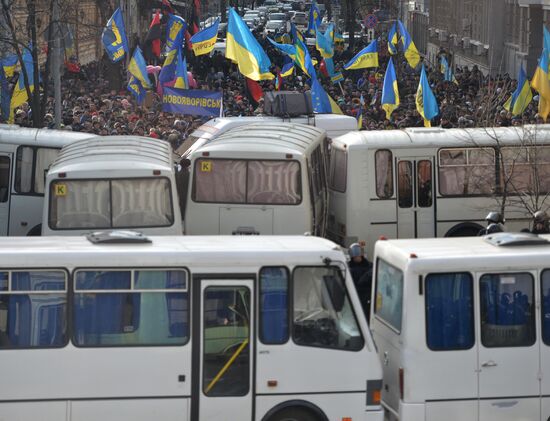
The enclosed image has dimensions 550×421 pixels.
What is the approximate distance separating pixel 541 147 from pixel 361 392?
938 cm

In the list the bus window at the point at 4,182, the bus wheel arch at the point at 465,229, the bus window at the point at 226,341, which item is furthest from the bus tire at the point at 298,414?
the bus window at the point at 4,182

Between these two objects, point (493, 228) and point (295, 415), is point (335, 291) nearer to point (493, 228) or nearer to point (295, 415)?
point (295, 415)

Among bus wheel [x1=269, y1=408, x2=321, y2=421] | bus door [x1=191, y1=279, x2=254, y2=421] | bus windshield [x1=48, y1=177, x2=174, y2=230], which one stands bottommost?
bus wheel [x1=269, y1=408, x2=321, y2=421]

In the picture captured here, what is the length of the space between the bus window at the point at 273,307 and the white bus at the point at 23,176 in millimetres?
8526

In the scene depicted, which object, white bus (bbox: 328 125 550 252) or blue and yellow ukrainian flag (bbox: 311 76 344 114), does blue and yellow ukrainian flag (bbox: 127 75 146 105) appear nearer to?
blue and yellow ukrainian flag (bbox: 311 76 344 114)

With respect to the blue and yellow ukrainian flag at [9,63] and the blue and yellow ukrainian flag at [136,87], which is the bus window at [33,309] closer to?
the blue and yellow ukrainian flag at [9,63]

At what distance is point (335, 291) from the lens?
1155 cm

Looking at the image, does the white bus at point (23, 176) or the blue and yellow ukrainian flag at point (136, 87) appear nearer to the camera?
the white bus at point (23, 176)

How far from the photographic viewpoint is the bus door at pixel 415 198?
19891 millimetres

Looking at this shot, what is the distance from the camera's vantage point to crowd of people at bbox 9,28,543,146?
27.7 meters

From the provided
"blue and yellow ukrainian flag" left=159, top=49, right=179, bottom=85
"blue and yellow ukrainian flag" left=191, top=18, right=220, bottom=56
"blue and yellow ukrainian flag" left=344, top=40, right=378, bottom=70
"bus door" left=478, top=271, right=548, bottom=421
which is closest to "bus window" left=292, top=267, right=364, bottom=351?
"bus door" left=478, top=271, right=548, bottom=421

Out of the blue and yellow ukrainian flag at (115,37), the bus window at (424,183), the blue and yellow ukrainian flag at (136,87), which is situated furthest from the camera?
the blue and yellow ukrainian flag at (115,37)

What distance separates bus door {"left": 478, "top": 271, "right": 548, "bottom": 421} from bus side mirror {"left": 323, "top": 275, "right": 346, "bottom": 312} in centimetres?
116

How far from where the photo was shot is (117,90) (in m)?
41.1
